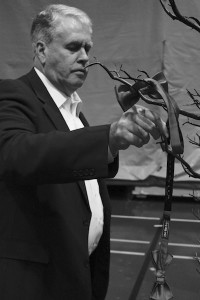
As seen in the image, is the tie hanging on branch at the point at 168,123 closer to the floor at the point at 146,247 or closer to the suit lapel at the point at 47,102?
the suit lapel at the point at 47,102

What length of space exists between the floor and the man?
1024 mm

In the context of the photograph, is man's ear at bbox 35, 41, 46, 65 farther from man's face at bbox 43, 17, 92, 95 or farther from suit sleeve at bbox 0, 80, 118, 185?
suit sleeve at bbox 0, 80, 118, 185

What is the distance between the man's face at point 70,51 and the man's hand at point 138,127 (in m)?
0.65

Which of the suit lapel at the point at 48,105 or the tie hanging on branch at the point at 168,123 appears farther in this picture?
the suit lapel at the point at 48,105

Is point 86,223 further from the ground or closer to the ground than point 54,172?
closer to the ground

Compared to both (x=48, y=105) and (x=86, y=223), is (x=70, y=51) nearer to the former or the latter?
(x=48, y=105)

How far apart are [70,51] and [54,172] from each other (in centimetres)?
63

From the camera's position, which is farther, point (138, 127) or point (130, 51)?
point (130, 51)

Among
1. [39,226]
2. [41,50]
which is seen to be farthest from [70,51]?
[39,226]

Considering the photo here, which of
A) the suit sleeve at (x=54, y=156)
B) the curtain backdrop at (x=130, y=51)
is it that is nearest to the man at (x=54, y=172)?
the suit sleeve at (x=54, y=156)

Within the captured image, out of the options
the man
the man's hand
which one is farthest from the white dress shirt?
the man's hand

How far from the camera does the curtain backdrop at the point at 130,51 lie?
573 cm

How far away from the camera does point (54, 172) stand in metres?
1.09

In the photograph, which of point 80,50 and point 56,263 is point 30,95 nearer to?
point 80,50
